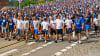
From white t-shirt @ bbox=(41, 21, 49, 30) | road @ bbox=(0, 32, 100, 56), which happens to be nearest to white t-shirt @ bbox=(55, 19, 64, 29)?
white t-shirt @ bbox=(41, 21, 49, 30)

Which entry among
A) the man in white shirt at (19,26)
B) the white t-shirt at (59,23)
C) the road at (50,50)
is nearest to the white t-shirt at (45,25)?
the white t-shirt at (59,23)

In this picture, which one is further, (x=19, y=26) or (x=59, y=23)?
(x=19, y=26)

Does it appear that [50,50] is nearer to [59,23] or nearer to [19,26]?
[59,23]

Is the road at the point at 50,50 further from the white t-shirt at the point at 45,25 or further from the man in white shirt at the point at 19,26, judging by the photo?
the man in white shirt at the point at 19,26

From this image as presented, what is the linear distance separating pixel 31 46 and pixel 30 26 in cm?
206

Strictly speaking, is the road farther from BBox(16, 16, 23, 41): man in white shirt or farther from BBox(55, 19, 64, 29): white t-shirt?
BBox(16, 16, 23, 41): man in white shirt

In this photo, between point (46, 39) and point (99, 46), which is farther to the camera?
point (46, 39)

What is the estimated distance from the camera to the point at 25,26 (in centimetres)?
1767

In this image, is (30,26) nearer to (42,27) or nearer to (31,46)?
(42,27)

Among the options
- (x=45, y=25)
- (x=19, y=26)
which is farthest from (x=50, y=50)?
(x=19, y=26)

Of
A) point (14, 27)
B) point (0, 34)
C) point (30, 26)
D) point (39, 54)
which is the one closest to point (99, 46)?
point (39, 54)

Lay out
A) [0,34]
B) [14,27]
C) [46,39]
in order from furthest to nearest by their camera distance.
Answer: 1. [0,34]
2. [14,27]
3. [46,39]

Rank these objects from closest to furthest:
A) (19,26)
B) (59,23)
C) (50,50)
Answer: (50,50)
(59,23)
(19,26)

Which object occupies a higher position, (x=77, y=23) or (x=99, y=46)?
→ (x=77, y=23)
